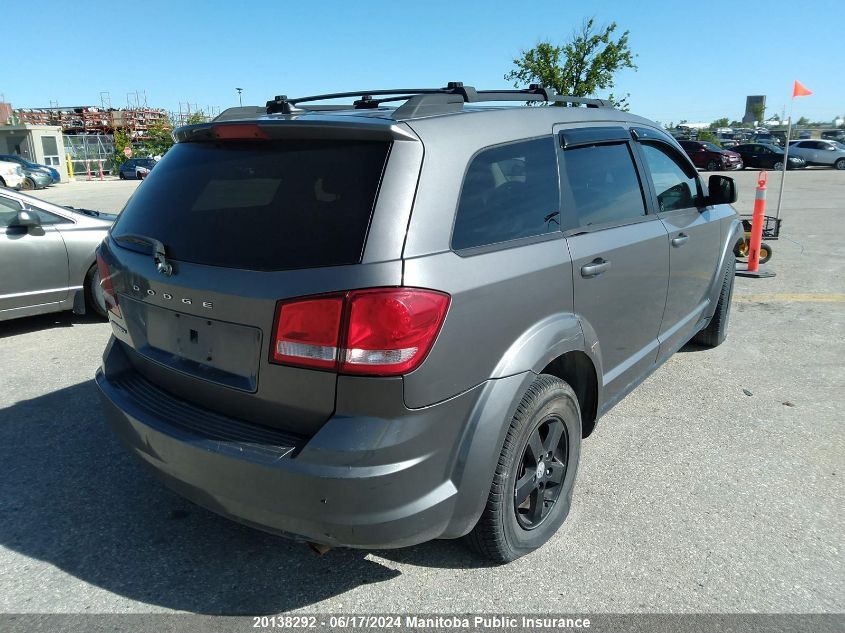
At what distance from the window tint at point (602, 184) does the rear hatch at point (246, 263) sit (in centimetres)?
117

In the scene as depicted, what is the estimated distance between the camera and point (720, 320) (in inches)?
211

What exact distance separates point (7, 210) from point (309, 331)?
5.17 meters

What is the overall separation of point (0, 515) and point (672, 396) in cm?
399

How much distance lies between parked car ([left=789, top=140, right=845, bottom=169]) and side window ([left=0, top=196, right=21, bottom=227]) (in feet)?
125

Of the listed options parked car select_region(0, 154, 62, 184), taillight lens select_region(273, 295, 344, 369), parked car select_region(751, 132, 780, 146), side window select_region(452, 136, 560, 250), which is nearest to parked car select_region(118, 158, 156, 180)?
parked car select_region(0, 154, 62, 184)

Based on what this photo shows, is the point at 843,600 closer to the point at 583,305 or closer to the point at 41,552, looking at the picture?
the point at 583,305

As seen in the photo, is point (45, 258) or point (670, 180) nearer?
point (670, 180)

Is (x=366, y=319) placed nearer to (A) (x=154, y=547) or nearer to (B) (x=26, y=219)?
(A) (x=154, y=547)

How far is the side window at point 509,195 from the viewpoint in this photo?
2.41 metres

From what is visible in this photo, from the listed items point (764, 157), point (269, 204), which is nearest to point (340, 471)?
point (269, 204)

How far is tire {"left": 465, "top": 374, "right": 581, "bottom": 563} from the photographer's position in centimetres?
248

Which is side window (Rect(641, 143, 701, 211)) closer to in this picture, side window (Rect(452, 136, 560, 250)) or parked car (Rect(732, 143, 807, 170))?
side window (Rect(452, 136, 560, 250))

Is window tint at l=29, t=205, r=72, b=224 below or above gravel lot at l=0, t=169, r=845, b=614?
above

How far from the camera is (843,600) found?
2.49 meters
